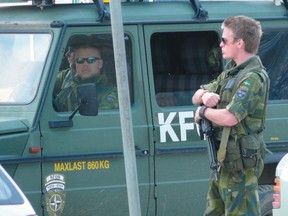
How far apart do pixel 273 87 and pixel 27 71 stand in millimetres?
2260

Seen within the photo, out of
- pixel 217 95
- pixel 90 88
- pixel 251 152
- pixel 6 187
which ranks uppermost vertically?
pixel 90 88

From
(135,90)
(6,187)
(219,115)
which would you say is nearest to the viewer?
(6,187)

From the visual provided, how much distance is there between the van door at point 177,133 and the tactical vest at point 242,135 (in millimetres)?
1221

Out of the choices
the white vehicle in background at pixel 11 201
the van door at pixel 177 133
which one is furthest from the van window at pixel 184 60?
the white vehicle in background at pixel 11 201

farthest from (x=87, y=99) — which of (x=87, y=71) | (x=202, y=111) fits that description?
(x=202, y=111)

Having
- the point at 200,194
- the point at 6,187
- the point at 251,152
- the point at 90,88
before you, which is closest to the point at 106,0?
the point at 90,88

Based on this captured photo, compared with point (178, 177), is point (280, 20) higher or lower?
higher

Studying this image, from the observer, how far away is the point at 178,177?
7.78 meters

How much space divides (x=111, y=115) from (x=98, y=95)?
0.68 feet

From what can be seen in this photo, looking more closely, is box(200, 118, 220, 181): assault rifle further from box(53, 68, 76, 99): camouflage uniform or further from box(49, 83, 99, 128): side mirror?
box(53, 68, 76, 99): camouflage uniform

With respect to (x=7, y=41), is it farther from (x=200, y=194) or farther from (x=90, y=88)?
(x=200, y=194)

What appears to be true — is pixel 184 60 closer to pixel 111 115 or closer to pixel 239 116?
pixel 111 115

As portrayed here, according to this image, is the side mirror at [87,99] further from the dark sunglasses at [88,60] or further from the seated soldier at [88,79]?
the dark sunglasses at [88,60]

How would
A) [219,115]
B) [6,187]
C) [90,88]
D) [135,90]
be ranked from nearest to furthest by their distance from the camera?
[6,187], [219,115], [90,88], [135,90]
